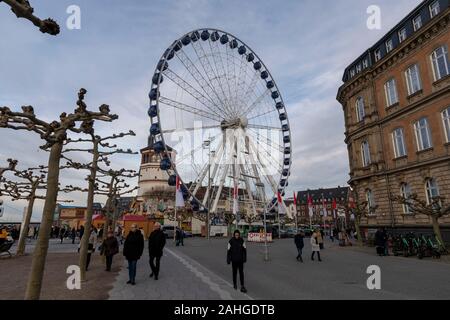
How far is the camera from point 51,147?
7922mm

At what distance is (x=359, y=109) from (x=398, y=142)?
677cm

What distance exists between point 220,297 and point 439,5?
91.6ft

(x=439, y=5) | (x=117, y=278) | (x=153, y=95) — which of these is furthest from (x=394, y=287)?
(x=153, y=95)

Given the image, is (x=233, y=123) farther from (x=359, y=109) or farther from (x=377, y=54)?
(x=377, y=54)

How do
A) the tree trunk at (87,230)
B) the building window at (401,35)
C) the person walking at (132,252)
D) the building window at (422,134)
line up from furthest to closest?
1. the building window at (401,35)
2. the building window at (422,134)
3. the tree trunk at (87,230)
4. the person walking at (132,252)

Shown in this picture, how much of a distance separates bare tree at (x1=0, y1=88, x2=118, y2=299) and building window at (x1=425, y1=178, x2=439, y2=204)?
25.0 metres

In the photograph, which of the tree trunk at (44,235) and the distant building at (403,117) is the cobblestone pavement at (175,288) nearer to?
the tree trunk at (44,235)

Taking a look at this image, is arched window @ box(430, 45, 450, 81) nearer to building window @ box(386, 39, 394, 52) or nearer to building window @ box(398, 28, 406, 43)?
building window @ box(398, 28, 406, 43)

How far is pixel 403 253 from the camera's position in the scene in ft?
68.2

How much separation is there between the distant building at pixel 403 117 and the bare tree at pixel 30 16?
26193 mm

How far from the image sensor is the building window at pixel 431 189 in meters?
24.4

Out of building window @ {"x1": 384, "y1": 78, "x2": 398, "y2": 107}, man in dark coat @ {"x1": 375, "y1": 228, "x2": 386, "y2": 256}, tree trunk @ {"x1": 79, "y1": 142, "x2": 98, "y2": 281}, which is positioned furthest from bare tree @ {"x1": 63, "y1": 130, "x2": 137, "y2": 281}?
building window @ {"x1": 384, "y1": 78, "x2": 398, "y2": 107}

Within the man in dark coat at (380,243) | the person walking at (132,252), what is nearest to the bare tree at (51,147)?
the person walking at (132,252)

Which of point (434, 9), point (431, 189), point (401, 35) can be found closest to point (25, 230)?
point (431, 189)
